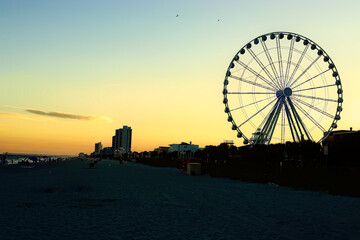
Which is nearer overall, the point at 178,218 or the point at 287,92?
the point at 178,218

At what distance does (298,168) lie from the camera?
5116 centimetres

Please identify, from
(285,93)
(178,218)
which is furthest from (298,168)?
(178,218)

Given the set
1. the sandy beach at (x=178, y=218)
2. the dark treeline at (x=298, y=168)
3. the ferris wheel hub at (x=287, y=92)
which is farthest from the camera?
the ferris wheel hub at (x=287, y=92)

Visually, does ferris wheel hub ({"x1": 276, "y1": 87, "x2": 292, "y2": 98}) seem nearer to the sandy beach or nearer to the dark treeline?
the dark treeline

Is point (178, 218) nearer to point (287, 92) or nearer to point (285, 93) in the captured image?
point (285, 93)

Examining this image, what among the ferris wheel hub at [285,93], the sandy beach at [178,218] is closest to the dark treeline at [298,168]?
the sandy beach at [178,218]

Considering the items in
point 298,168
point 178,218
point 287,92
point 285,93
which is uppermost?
Result: point 287,92

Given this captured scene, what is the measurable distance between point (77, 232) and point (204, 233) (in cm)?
391

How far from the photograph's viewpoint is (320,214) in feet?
48.0

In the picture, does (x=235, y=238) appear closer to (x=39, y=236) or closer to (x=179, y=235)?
(x=179, y=235)

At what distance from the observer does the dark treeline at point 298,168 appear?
28.4 metres

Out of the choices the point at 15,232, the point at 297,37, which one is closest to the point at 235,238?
the point at 15,232

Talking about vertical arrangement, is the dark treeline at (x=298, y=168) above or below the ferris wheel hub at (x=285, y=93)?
below

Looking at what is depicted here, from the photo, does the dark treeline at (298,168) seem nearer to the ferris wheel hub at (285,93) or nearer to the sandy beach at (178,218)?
the sandy beach at (178,218)
